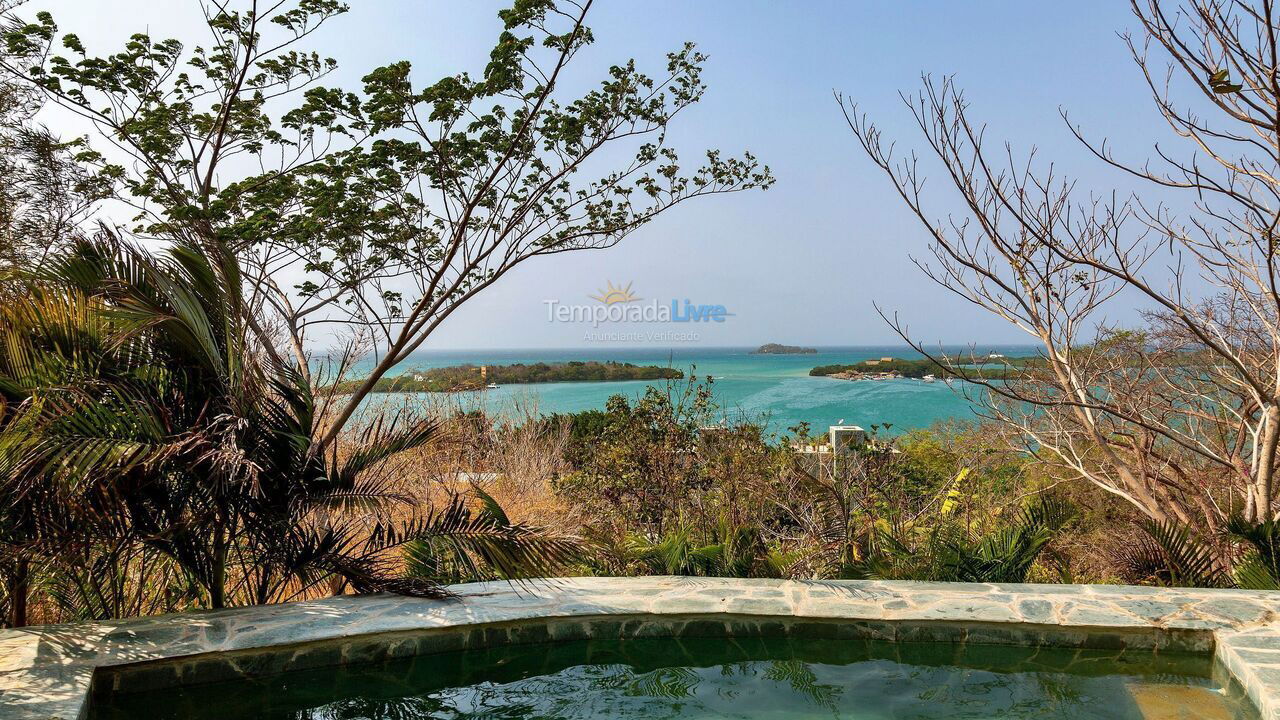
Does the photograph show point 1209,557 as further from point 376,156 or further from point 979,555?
point 376,156

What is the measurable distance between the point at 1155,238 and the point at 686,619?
13.1ft

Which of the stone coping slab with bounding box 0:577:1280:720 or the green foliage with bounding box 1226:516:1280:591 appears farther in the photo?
the green foliage with bounding box 1226:516:1280:591

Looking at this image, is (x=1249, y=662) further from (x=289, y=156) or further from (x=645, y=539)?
(x=289, y=156)

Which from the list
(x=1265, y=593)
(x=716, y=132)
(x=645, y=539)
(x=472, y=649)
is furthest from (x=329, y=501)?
(x=716, y=132)

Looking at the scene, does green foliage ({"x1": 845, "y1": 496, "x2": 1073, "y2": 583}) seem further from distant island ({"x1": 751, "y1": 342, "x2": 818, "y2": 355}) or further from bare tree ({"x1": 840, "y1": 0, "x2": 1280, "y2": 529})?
distant island ({"x1": 751, "y1": 342, "x2": 818, "y2": 355})

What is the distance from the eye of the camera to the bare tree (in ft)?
10.9

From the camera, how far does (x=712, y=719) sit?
352cm

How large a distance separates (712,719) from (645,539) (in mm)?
2292

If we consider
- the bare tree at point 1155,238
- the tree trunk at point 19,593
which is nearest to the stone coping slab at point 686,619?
the tree trunk at point 19,593

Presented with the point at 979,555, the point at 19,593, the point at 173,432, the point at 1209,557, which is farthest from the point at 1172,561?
the point at 19,593

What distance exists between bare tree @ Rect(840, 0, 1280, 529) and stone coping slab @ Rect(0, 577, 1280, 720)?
106 cm

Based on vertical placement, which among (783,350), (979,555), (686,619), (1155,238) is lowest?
(686,619)

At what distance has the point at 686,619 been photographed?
437cm

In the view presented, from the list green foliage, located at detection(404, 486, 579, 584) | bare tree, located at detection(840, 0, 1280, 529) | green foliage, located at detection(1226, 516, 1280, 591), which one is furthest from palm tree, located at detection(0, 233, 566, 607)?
green foliage, located at detection(1226, 516, 1280, 591)
